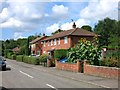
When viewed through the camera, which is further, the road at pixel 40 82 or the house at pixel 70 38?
the house at pixel 70 38

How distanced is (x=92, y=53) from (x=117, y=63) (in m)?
5.75

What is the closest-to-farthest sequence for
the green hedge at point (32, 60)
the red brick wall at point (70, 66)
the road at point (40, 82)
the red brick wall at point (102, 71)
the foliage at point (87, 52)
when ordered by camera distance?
the road at point (40, 82)
the red brick wall at point (102, 71)
the red brick wall at point (70, 66)
the foliage at point (87, 52)
the green hedge at point (32, 60)

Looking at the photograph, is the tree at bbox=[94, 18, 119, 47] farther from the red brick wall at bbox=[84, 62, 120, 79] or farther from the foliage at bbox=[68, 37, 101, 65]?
the red brick wall at bbox=[84, 62, 120, 79]

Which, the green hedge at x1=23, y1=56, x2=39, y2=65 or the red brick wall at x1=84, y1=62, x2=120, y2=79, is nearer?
the red brick wall at x1=84, y1=62, x2=120, y2=79

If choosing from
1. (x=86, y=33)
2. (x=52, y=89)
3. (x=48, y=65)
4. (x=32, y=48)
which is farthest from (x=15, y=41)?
(x=52, y=89)

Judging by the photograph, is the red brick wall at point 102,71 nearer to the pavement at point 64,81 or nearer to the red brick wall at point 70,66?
the pavement at point 64,81

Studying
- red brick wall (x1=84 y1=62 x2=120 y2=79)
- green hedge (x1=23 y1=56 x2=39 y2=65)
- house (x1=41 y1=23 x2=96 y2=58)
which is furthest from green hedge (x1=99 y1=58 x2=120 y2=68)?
house (x1=41 y1=23 x2=96 y2=58)

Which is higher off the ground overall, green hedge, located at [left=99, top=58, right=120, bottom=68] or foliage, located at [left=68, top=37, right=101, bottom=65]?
foliage, located at [left=68, top=37, right=101, bottom=65]

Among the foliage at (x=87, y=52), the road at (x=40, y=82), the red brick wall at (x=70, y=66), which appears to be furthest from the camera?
the foliage at (x=87, y=52)

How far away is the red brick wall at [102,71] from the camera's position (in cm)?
2156

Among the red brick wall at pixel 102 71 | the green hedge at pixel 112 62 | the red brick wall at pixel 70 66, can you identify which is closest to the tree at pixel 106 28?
the red brick wall at pixel 70 66

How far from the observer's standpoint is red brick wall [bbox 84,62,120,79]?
21556 mm

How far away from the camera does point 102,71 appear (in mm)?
23703

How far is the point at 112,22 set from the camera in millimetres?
114688
